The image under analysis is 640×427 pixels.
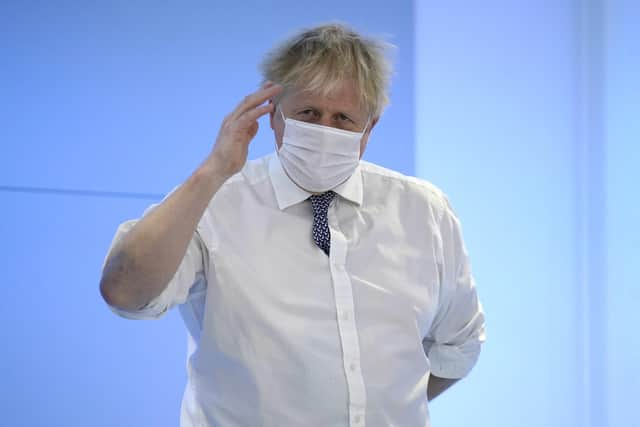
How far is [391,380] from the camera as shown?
5.03ft

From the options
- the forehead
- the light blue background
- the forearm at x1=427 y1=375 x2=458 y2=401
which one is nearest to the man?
the forehead

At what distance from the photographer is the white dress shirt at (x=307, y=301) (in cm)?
146

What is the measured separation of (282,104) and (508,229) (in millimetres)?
1798

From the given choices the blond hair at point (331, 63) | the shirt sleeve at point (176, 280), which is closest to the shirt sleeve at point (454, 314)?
the blond hair at point (331, 63)

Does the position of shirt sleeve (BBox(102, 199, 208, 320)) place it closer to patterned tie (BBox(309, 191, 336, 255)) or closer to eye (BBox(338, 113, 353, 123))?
patterned tie (BBox(309, 191, 336, 255))

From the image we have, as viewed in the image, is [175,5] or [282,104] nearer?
[282,104]

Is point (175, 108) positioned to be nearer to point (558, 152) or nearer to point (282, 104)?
point (282, 104)

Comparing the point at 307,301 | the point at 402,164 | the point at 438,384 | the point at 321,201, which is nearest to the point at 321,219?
the point at 321,201

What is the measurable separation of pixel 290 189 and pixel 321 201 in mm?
67

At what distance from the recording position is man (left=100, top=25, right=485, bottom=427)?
145cm

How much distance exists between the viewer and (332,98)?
5.10 ft

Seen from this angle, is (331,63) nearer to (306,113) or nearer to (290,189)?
(306,113)

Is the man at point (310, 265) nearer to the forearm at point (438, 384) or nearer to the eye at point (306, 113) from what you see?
the eye at point (306, 113)

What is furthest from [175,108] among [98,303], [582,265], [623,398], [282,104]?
[623,398]
